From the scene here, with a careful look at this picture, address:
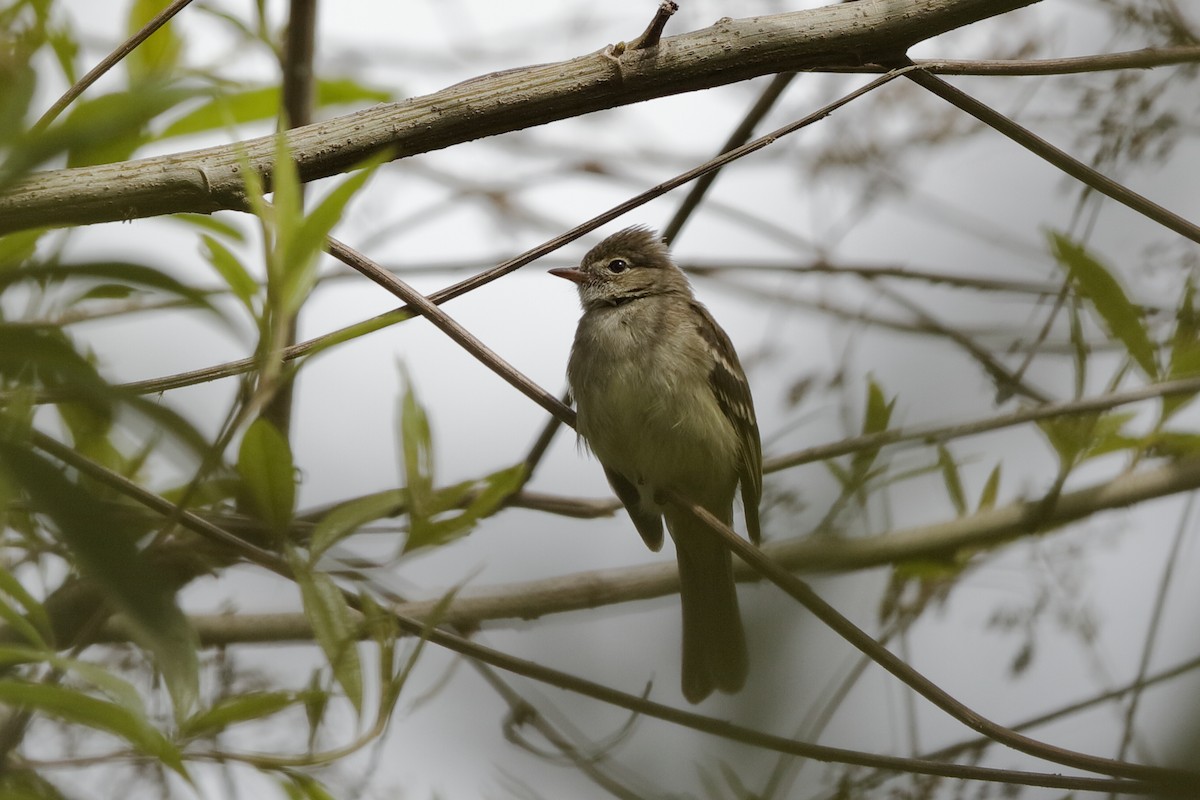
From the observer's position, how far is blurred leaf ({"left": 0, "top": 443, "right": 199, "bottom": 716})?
1.03 m

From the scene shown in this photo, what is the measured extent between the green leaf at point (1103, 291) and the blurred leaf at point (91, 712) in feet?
6.89

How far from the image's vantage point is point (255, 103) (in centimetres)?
321

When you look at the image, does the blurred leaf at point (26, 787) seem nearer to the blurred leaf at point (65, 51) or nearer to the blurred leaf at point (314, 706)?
the blurred leaf at point (314, 706)

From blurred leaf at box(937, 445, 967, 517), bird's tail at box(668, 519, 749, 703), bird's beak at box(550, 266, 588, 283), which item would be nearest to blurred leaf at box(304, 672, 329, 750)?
bird's tail at box(668, 519, 749, 703)

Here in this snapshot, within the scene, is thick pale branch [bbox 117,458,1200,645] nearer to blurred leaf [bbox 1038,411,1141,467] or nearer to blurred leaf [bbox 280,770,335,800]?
blurred leaf [bbox 1038,411,1141,467]

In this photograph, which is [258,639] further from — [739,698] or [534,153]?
[534,153]

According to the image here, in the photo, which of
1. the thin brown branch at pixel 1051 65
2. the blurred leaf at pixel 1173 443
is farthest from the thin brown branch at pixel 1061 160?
the blurred leaf at pixel 1173 443

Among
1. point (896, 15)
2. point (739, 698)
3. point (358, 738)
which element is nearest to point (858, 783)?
point (739, 698)

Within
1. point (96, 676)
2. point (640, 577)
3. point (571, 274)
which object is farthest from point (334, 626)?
point (571, 274)

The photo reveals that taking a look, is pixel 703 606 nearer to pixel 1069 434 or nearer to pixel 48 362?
pixel 1069 434

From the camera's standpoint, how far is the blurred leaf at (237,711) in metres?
1.98

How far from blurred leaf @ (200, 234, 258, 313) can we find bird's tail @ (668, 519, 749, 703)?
1.79 meters

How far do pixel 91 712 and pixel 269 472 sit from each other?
643mm

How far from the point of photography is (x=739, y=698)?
5.75ft
